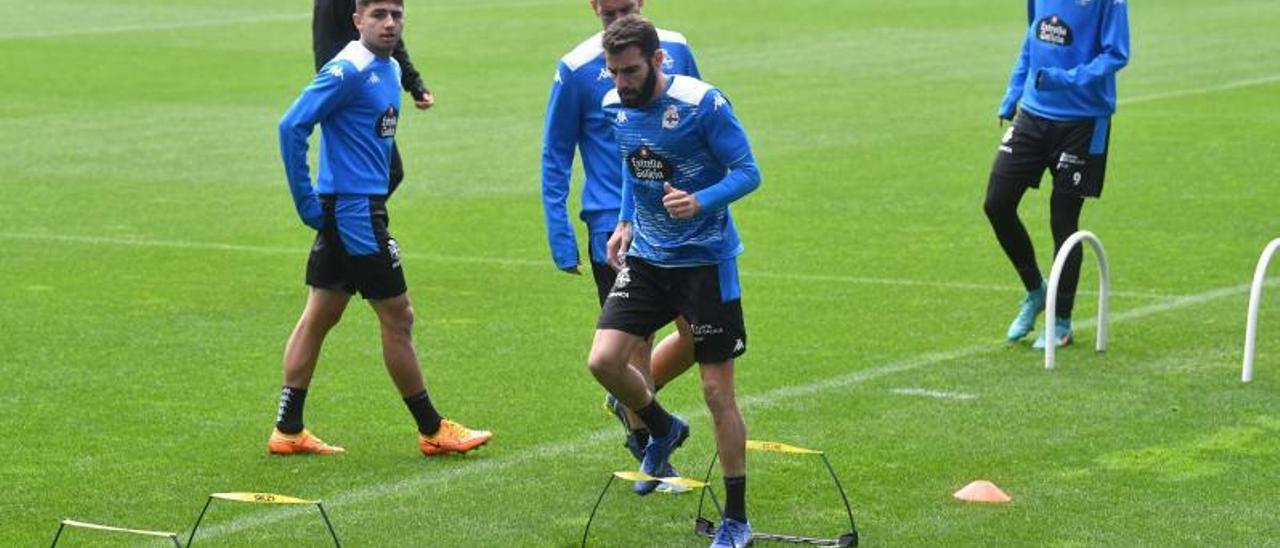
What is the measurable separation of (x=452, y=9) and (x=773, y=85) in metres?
11.7

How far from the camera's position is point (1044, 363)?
40.3ft

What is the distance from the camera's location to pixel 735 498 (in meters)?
8.77

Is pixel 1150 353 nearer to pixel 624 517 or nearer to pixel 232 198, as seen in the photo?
pixel 624 517

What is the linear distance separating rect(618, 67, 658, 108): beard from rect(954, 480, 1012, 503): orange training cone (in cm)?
207

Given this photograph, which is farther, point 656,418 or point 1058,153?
point 1058,153

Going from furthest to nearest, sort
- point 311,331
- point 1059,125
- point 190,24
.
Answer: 1. point 190,24
2. point 1059,125
3. point 311,331

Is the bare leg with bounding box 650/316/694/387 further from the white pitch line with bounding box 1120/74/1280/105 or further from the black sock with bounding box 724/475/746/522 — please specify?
the white pitch line with bounding box 1120/74/1280/105

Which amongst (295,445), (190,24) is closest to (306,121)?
(295,445)

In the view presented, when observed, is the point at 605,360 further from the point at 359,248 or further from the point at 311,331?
the point at 311,331

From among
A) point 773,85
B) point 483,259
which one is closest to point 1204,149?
point 773,85

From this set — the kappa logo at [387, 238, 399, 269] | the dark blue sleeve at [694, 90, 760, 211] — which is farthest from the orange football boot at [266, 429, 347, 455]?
the dark blue sleeve at [694, 90, 760, 211]

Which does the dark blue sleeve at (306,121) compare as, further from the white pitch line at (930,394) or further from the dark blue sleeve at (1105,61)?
the dark blue sleeve at (1105,61)

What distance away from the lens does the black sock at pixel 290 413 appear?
10.4 meters

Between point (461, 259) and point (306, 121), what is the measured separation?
6126mm
